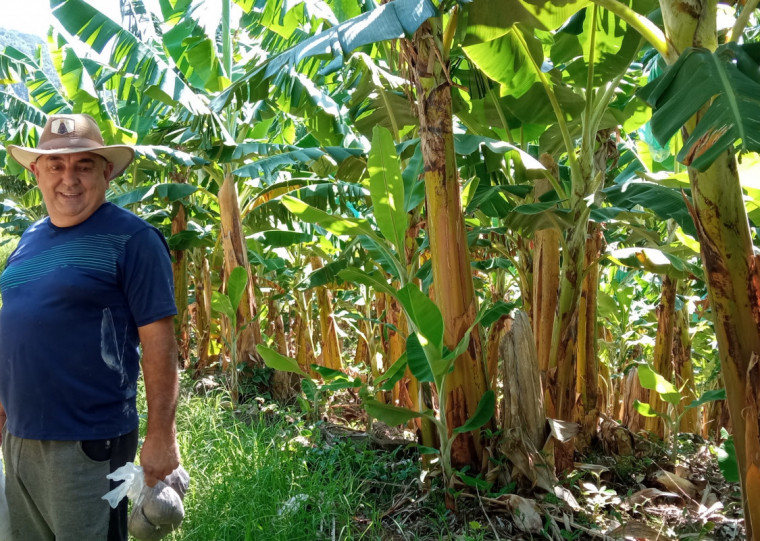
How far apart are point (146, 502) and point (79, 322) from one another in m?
0.59

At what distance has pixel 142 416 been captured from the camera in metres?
4.91

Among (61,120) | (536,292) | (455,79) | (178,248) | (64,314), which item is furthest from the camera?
(178,248)

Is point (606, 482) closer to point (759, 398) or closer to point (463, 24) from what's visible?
point (759, 398)

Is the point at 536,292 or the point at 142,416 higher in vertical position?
the point at 536,292

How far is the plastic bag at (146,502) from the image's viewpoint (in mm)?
1833

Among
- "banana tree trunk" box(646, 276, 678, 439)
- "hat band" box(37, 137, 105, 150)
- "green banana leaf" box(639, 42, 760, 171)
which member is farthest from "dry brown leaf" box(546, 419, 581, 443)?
"banana tree trunk" box(646, 276, 678, 439)

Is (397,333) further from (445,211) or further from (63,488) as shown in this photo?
(63,488)

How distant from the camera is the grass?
2.81 m

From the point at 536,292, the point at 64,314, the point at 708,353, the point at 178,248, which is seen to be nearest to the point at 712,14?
the point at 536,292

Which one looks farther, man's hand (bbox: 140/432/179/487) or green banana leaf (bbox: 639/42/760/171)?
man's hand (bbox: 140/432/179/487)

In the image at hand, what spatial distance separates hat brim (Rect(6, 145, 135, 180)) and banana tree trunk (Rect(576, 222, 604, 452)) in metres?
2.72

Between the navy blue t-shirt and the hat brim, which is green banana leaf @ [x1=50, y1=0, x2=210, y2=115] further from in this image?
the navy blue t-shirt

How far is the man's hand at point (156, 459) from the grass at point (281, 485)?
87 centimetres

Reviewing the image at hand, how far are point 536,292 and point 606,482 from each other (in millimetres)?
1186
